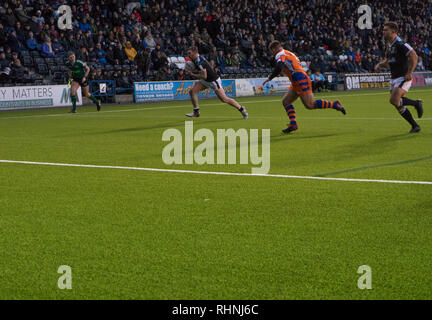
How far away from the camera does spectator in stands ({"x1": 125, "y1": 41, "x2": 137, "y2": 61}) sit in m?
31.6

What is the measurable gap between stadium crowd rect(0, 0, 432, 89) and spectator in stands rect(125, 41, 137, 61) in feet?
0.16

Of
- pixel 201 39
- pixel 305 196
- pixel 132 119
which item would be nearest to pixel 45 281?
pixel 305 196

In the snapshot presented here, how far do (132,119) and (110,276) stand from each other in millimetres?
15151

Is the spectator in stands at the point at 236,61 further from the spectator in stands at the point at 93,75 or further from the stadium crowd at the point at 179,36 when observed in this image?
the spectator in stands at the point at 93,75

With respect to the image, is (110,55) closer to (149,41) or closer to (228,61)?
(149,41)

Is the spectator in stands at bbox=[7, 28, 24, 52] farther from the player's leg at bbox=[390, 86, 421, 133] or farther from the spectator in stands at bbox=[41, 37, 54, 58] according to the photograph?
the player's leg at bbox=[390, 86, 421, 133]

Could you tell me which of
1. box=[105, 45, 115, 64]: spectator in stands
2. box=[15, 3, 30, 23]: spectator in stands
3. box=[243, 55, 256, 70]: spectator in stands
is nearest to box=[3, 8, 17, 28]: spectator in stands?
box=[15, 3, 30, 23]: spectator in stands

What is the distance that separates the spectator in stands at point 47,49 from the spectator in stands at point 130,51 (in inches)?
163

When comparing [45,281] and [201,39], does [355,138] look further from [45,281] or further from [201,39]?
[201,39]

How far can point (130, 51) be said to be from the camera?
1254 inches

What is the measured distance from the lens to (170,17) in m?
36.1

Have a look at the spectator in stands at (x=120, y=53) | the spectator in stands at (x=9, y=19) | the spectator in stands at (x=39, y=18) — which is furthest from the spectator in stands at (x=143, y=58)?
the spectator in stands at (x=9, y=19)

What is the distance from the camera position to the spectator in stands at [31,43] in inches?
1106

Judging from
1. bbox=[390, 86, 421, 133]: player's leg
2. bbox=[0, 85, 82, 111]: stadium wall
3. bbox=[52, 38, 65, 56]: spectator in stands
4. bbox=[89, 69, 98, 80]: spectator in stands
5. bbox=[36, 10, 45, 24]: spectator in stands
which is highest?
bbox=[36, 10, 45, 24]: spectator in stands
